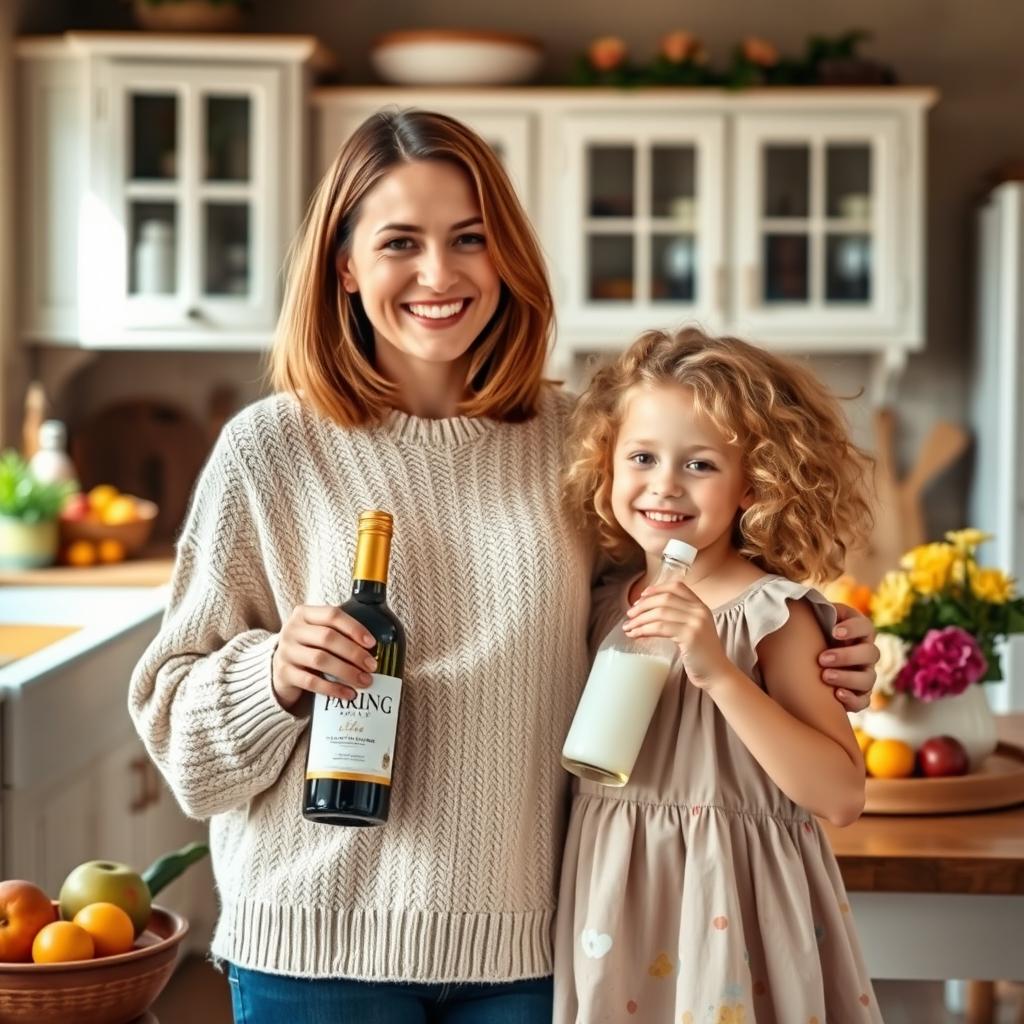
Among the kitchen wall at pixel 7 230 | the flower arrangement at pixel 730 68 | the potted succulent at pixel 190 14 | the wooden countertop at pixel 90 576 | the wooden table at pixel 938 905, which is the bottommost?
Result: the wooden table at pixel 938 905

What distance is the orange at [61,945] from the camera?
139 centimetres

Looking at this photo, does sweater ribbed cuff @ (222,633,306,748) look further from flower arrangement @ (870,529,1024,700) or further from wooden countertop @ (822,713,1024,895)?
flower arrangement @ (870,529,1024,700)

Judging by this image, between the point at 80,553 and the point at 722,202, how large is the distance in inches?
70.2

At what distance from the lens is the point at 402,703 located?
52.3 inches

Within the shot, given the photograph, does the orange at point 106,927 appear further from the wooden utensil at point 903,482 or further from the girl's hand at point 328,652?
the wooden utensil at point 903,482

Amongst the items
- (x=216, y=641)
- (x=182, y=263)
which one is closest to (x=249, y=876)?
(x=216, y=641)

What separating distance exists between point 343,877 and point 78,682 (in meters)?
1.23

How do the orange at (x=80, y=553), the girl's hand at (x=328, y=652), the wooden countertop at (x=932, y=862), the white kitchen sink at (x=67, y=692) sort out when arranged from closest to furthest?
the girl's hand at (x=328, y=652)
the wooden countertop at (x=932, y=862)
the white kitchen sink at (x=67, y=692)
the orange at (x=80, y=553)

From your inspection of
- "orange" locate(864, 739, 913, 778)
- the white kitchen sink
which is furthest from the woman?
the white kitchen sink

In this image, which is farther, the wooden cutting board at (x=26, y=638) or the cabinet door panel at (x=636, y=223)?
the cabinet door panel at (x=636, y=223)

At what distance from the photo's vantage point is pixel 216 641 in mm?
1376

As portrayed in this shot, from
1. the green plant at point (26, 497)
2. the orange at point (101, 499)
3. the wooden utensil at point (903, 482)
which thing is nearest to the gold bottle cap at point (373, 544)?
the green plant at point (26, 497)

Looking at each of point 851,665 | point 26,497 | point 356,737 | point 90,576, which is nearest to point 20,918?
point 356,737

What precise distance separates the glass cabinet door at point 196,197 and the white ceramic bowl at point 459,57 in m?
0.34
